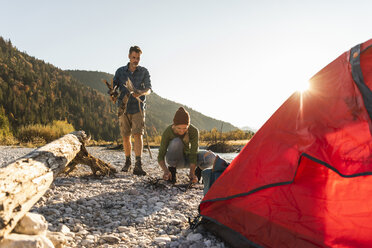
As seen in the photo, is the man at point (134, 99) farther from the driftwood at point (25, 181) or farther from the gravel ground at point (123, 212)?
the driftwood at point (25, 181)

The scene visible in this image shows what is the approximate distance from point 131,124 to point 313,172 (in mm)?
3930

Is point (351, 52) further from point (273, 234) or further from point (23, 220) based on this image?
point (23, 220)

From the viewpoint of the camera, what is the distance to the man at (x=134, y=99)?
511 centimetres

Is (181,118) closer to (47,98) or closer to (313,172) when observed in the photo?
(313,172)

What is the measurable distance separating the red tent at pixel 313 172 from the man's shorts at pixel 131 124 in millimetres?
3049

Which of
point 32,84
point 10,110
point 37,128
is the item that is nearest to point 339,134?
point 37,128

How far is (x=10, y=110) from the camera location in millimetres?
26422

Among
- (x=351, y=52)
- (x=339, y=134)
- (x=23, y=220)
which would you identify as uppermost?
(x=351, y=52)

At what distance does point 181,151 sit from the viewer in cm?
426

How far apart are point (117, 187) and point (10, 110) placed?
2810 centimetres

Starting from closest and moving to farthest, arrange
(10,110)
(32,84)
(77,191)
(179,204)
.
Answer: (179,204), (77,191), (10,110), (32,84)

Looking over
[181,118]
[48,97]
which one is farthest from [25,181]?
[48,97]

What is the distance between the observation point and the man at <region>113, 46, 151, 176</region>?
511 centimetres

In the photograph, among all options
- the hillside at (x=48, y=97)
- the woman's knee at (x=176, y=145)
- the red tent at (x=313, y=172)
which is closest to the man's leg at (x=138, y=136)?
the woman's knee at (x=176, y=145)
